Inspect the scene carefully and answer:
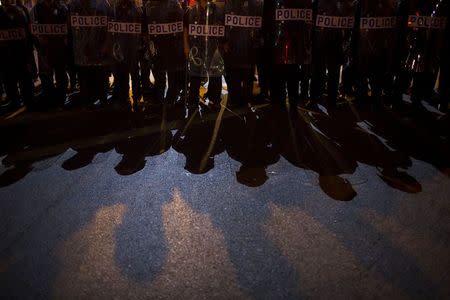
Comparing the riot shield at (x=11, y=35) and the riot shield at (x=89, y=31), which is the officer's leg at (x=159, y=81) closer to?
the riot shield at (x=89, y=31)

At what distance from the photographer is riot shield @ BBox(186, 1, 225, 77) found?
295 inches

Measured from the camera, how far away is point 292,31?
755 centimetres

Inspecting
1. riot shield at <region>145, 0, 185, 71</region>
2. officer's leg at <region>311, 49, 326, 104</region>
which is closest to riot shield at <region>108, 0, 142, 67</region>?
riot shield at <region>145, 0, 185, 71</region>

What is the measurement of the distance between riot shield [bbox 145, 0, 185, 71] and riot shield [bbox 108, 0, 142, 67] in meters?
0.25

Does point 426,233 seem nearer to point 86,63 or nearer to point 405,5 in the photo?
point 405,5

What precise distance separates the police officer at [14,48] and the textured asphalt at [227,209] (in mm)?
1421

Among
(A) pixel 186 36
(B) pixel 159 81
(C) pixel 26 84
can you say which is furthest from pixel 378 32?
(C) pixel 26 84

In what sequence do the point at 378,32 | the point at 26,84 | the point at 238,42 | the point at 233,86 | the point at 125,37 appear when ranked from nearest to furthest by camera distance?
1. the point at 378,32
2. the point at 238,42
3. the point at 125,37
4. the point at 233,86
5. the point at 26,84

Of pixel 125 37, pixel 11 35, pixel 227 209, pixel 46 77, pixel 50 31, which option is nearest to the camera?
pixel 227 209

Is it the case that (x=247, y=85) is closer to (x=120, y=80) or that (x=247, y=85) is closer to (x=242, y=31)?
(x=242, y=31)

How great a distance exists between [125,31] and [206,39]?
162 cm

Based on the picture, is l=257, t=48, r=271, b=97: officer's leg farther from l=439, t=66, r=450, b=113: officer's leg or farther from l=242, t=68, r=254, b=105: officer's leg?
l=439, t=66, r=450, b=113: officer's leg

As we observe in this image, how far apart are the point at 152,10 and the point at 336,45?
Answer: 365cm

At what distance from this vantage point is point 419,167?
587 centimetres
